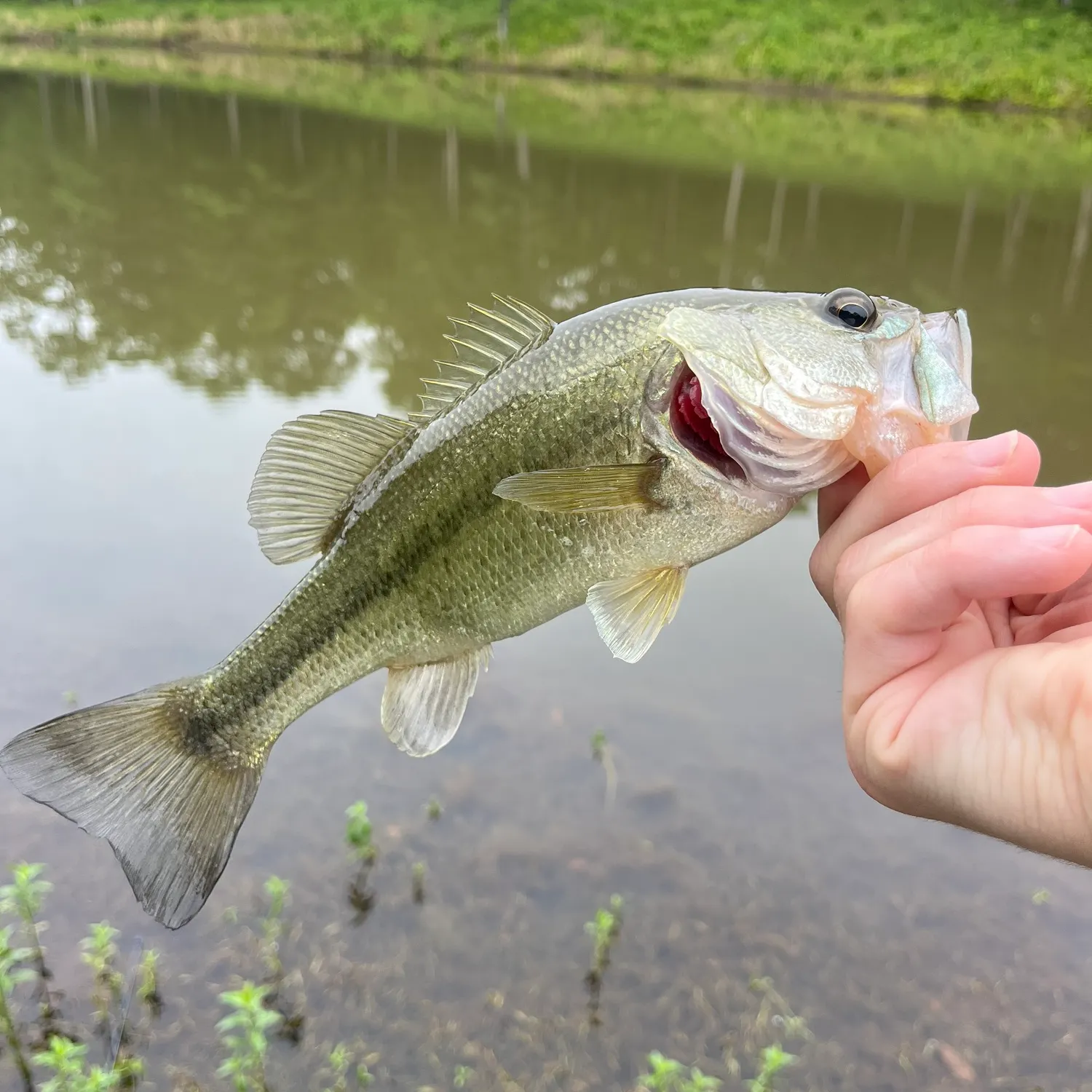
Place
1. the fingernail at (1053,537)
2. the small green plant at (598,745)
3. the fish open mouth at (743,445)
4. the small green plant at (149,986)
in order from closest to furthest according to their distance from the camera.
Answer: the fingernail at (1053,537), the fish open mouth at (743,445), the small green plant at (149,986), the small green plant at (598,745)

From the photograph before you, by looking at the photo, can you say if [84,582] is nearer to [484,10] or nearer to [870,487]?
[870,487]

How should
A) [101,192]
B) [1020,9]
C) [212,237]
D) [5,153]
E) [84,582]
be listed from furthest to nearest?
[1020,9]
[5,153]
[101,192]
[212,237]
[84,582]

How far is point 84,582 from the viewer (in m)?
5.16

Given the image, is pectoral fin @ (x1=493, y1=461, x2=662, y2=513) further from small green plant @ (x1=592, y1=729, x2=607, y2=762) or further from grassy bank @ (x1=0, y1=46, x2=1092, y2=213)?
grassy bank @ (x1=0, y1=46, x2=1092, y2=213)

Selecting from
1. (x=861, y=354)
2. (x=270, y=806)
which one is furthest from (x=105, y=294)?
(x=861, y=354)

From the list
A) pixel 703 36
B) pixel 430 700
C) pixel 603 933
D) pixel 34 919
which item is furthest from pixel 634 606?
pixel 703 36

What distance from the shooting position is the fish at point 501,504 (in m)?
1.69

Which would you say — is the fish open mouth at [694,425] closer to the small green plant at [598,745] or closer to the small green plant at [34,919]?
the small green plant at [34,919]

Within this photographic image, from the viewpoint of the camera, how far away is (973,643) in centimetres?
156

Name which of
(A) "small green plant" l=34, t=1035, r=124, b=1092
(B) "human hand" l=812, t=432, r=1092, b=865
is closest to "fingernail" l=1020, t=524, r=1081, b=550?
(B) "human hand" l=812, t=432, r=1092, b=865

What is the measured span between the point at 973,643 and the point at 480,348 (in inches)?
47.0

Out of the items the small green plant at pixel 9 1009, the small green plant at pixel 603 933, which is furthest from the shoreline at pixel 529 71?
the small green plant at pixel 9 1009

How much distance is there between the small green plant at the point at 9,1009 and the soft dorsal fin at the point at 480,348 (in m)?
2.10

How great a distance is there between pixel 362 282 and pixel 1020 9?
106ft
